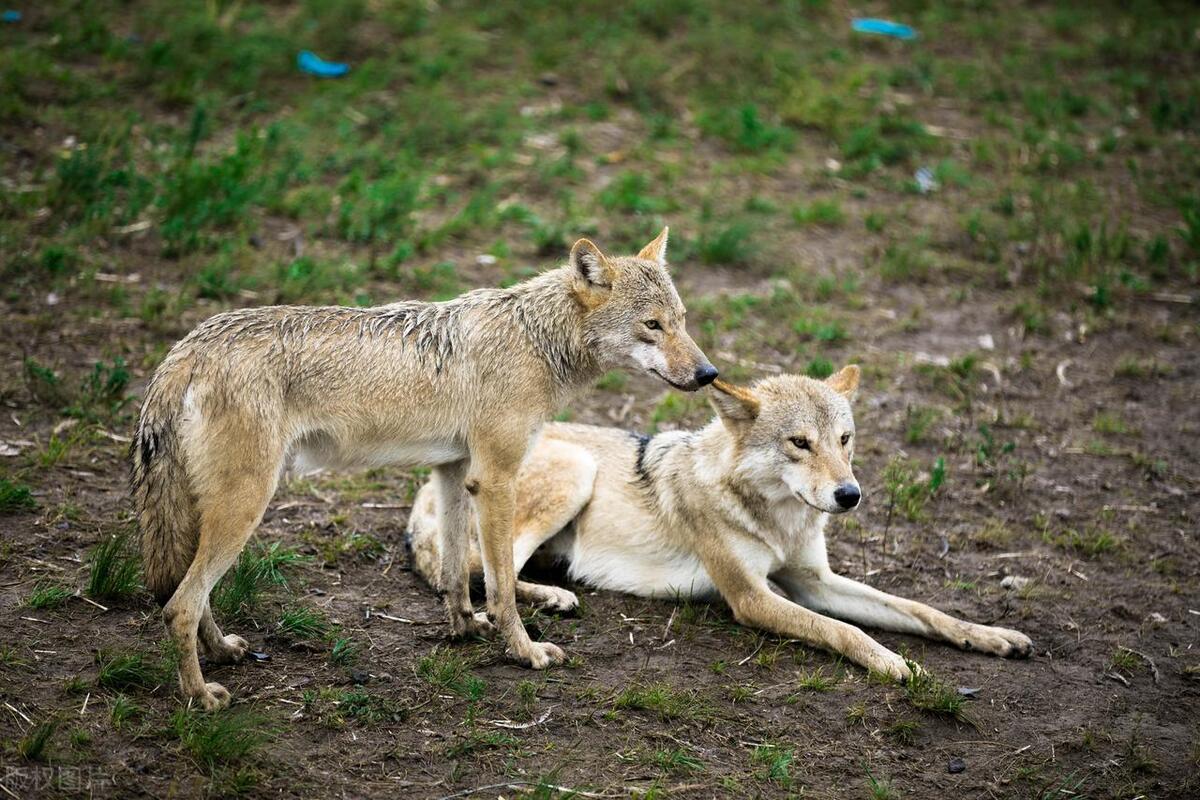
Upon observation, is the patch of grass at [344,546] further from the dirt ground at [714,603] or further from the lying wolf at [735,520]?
the lying wolf at [735,520]

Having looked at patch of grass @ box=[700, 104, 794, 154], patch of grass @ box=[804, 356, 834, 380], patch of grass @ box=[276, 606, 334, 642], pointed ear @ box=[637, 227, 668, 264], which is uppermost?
pointed ear @ box=[637, 227, 668, 264]

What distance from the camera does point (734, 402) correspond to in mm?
6598

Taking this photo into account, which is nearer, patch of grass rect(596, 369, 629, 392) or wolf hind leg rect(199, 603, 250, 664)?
wolf hind leg rect(199, 603, 250, 664)

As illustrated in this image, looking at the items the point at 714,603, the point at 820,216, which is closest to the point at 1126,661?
the point at 714,603

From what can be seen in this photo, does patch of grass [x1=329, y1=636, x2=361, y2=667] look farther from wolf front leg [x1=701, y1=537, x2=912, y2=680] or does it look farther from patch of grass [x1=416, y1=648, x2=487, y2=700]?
wolf front leg [x1=701, y1=537, x2=912, y2=680]

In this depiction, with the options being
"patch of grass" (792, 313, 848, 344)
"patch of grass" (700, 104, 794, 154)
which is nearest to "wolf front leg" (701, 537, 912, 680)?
"patch of grass" (792, 313, 848, 344)

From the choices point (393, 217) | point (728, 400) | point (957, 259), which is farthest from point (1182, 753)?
point (393, 217)

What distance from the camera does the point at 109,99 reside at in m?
11.6

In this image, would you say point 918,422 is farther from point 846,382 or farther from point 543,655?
point 543,655

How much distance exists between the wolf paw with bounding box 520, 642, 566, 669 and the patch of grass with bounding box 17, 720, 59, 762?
222cm

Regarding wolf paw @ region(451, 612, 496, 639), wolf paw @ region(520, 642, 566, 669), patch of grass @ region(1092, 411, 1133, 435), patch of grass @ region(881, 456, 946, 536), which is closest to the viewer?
wolf paw @ region(520, 642, 566, 669)

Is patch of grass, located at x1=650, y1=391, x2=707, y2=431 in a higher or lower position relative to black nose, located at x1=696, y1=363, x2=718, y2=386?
lower

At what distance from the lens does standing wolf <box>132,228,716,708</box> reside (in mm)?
5059

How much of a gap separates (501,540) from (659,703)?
3.71 ft
